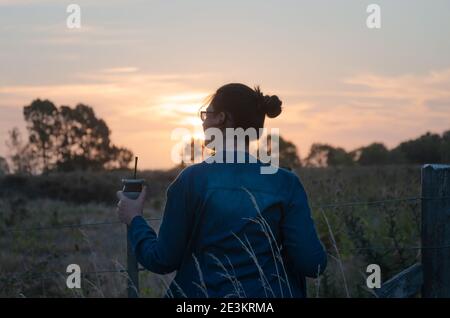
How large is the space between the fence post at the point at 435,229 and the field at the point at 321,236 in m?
0.57

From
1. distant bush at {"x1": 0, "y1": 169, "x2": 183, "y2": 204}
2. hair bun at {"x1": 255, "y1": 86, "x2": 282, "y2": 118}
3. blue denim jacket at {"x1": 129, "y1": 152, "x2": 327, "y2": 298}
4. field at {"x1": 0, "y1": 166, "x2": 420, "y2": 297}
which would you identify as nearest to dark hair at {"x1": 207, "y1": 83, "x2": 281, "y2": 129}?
hair bun at {"x1": 255, "y1": 86, "x2": 282, "y2": 118}

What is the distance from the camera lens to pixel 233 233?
3.56 meters

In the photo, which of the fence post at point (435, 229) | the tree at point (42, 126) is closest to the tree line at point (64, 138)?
the tree at point (42, 126)

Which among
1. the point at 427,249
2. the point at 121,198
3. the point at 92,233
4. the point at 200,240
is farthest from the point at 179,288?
the point at 92,233

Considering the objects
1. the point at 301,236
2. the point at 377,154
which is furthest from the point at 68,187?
the point at 301,236

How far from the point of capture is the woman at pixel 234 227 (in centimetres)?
358

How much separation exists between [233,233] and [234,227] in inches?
1.1

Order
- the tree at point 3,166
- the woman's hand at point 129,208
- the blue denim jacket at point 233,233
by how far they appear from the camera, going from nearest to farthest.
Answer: the blue denim jacket at point 233,233, the woman's hand at point 129,208, the tree at point 3,166

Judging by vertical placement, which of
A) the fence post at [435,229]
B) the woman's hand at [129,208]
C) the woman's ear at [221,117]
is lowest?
the fence post at [435,229]

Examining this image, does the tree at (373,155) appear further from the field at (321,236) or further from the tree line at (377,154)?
the field at (321,236)

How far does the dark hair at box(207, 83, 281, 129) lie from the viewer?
367cm

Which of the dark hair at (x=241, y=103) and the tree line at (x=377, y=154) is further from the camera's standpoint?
the tree line at (x=377, y=154)
